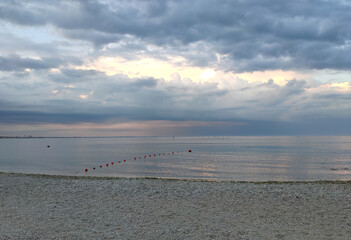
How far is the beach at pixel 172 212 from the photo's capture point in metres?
9.52

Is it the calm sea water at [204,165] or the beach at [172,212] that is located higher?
the beach at [172,212]

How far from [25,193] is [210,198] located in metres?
10.2

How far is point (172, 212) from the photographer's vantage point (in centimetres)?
1223

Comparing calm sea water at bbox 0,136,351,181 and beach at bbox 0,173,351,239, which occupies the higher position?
beach at bbox 0,173,351,239

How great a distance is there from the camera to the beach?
31.2 ft

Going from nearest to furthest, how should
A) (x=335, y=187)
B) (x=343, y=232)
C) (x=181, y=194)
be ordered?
(x=343, y=232), (x=181, y=194), (x=335, y=187)

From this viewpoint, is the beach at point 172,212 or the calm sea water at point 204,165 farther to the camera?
the calm sea water at point 204,165

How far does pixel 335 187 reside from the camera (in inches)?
729

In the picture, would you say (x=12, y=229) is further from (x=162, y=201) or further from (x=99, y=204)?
(x=162, y=201)

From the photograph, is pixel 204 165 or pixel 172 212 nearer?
pixel 172 212

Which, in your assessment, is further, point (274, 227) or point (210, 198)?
point (210, 198)

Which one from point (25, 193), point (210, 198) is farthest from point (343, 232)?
point (25, 193)

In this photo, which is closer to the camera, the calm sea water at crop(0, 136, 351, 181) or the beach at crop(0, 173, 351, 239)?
the beach at crop(0, 173, 351, 239)

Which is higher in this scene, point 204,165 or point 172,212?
point 172,212
